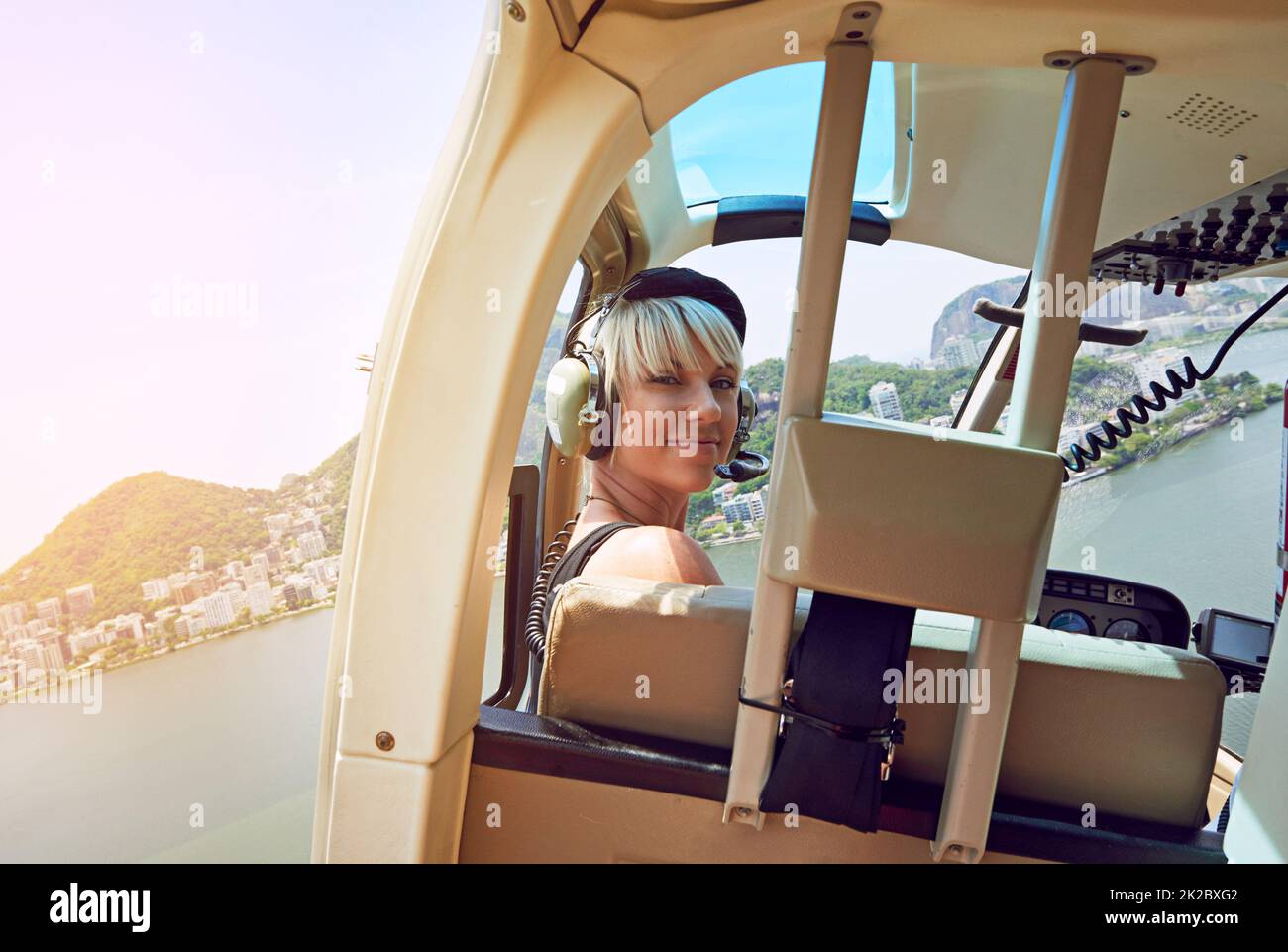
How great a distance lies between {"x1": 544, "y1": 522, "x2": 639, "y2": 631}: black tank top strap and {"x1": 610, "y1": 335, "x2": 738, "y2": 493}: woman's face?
0.31m

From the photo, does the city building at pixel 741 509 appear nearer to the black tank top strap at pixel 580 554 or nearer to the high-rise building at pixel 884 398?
the high-rise building at pixel 884 398

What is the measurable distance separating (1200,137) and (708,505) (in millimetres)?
1397

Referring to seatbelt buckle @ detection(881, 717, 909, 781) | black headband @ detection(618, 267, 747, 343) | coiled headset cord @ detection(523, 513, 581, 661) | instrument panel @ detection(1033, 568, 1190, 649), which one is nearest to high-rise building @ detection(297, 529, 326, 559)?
coiled headset cord @ detection(523, 513, 581, 661)

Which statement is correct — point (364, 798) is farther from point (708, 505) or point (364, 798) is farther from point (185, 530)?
point (708, 505)

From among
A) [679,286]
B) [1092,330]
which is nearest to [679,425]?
[679,286]

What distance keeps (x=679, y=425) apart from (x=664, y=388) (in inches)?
3.7

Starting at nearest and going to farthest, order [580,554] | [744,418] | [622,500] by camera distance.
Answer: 1. [580,554]
2. [622,500]
3. [744,418]

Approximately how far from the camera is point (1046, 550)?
982mm

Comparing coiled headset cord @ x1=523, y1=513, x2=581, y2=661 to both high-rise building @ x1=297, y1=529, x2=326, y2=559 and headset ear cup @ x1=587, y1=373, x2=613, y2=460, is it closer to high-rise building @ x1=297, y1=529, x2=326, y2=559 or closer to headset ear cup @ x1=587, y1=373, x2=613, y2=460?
headset ear cup @ x1=587, y1=373, x2=613, y2=460

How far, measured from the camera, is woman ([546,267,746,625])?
74.1 inches

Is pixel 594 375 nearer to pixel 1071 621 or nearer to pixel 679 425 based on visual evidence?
pixel 679 425

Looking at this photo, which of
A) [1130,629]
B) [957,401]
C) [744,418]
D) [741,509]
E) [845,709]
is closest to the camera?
[845,709]

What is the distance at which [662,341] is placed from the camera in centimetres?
187
